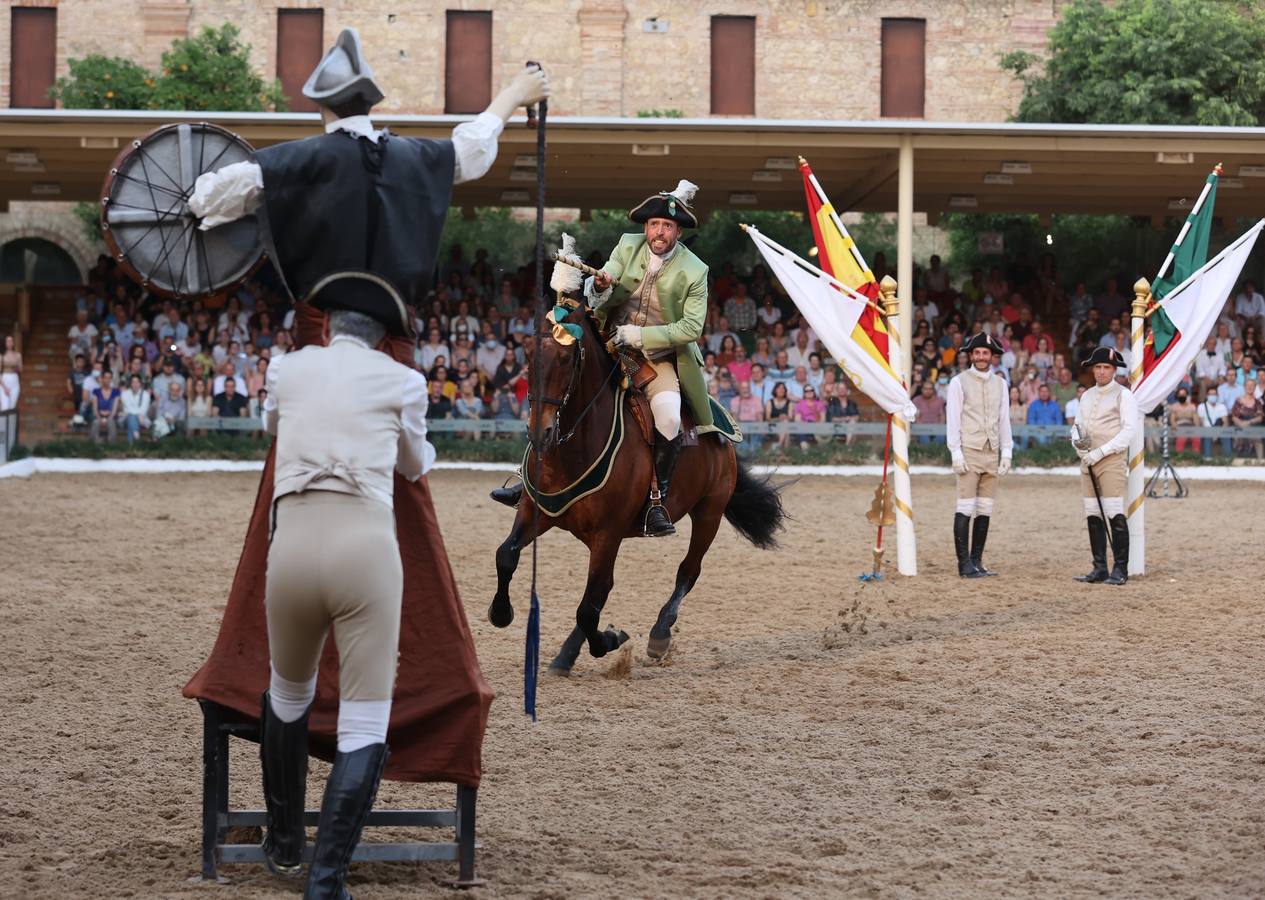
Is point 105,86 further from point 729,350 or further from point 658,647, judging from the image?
point 658,647

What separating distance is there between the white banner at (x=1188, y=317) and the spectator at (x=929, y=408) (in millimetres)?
9651

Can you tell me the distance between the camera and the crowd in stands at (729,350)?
882 inches

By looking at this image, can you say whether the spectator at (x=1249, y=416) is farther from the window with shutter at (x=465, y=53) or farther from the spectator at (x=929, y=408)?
the window with shutter at (x=465, y=53)

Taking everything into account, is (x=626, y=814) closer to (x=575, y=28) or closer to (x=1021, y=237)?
(x=1021, y=237)

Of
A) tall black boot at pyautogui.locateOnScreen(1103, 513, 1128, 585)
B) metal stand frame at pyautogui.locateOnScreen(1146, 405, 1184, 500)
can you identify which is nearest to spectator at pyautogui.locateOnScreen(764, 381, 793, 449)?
metal stand frame at pyautogui.locateOnScreen(1146, 405, 1184, 500)

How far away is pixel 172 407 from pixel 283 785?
60.3ft

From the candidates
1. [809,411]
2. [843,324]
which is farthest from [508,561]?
[809,411]

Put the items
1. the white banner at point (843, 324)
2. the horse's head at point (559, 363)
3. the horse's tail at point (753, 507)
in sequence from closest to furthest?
the horse's head at point (559, 363), the horse's tail at point (753, 507), the white banner at point (843, 324)

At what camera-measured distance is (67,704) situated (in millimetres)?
7539

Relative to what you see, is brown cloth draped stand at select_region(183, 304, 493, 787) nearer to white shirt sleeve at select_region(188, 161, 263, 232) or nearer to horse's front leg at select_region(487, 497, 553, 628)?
white shirt sleeve at select_region(188, 161, 263, 232)

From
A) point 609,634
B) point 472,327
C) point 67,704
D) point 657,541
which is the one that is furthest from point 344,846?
point 472,327

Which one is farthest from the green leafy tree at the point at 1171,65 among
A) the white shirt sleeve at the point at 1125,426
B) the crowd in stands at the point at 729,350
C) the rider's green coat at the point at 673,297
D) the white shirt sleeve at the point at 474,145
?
the white shirt sleeve at the point at 474,145

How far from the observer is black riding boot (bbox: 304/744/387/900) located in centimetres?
440

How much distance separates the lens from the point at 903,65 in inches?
1435
